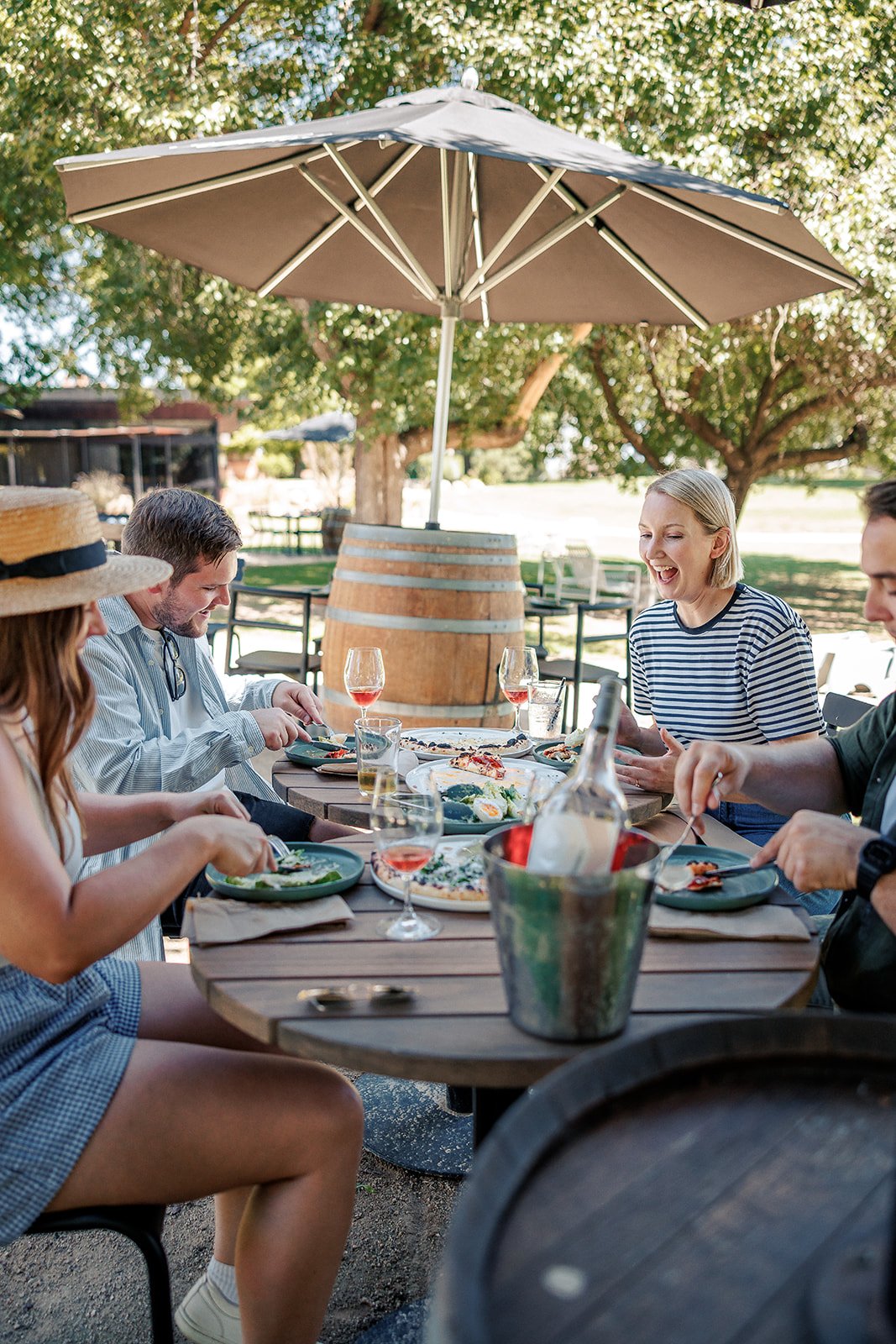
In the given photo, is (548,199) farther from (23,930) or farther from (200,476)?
(200,476)

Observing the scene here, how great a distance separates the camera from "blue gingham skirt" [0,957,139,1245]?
1.59 meters

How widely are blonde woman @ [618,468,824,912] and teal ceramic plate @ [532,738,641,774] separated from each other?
0.43ft

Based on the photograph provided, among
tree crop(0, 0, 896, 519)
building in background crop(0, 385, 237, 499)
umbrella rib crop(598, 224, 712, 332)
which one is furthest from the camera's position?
building in background crop(0, 385, 237, 499)

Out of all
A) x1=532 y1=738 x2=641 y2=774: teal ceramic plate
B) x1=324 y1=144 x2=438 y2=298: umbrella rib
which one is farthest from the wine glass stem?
x1=324 y1=144 x2=438 y2=298: umbrella rib

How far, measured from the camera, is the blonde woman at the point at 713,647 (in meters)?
3.13

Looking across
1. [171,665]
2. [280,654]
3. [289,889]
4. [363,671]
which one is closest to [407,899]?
[289,889]

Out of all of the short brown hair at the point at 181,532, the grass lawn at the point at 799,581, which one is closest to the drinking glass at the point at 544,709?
the short brown hair at the point at 181,532

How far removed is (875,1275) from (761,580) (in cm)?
1944

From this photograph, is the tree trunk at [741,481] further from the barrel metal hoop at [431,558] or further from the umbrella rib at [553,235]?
the barrel metal hoop at [431,558]

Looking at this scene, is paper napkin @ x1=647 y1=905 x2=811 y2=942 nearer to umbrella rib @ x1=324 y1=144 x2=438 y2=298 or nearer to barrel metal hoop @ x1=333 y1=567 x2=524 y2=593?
barrel metal hoop @ x1=333 y1=567 x2=524 y2=593

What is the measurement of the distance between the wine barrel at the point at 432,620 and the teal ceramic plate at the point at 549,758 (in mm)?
1092

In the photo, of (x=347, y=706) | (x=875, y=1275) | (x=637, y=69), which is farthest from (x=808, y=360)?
(x=875, y=1275)

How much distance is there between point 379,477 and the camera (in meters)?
12.3

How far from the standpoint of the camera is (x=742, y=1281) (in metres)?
0.95
